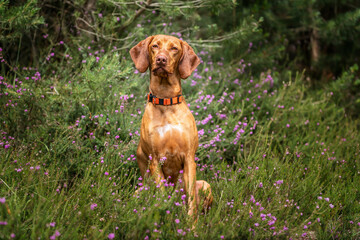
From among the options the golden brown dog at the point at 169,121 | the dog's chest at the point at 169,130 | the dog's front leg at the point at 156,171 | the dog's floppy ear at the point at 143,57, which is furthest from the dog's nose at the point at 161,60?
the dog's front leg at the point at 156,171

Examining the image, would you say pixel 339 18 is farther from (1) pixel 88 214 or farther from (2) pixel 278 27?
(1) pixel 88 214

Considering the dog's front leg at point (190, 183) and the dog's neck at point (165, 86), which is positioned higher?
the dog's neck at point (165, 86)

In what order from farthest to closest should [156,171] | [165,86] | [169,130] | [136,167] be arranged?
[136,167], [165,86], [169,130], [156,171]

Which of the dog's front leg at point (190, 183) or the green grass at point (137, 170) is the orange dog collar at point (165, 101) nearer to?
the dog's front leg at point (190, 183)

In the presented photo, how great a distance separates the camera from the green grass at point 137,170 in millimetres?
2277

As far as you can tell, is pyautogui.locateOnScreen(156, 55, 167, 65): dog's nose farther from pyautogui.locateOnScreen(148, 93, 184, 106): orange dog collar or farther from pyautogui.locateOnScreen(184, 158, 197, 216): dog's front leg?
pyautogui.locateOnScreen(184, 158, 197, 216): dog's front leg

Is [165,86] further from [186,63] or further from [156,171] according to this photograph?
[156,171]

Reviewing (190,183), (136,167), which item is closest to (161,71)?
(190,183)

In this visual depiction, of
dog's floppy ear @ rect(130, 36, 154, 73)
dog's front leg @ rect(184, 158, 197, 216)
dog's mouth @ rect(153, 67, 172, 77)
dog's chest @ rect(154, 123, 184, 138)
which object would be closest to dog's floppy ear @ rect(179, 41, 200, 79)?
dog's mouth @ rect(153, 67, 172, 77)

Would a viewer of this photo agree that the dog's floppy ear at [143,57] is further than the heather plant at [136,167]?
Yes

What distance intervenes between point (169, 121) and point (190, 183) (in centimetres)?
55

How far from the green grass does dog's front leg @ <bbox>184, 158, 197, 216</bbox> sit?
10 centimetres

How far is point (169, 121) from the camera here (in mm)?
2691

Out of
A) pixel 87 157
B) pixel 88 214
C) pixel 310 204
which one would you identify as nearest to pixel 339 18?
pixel 310 204
